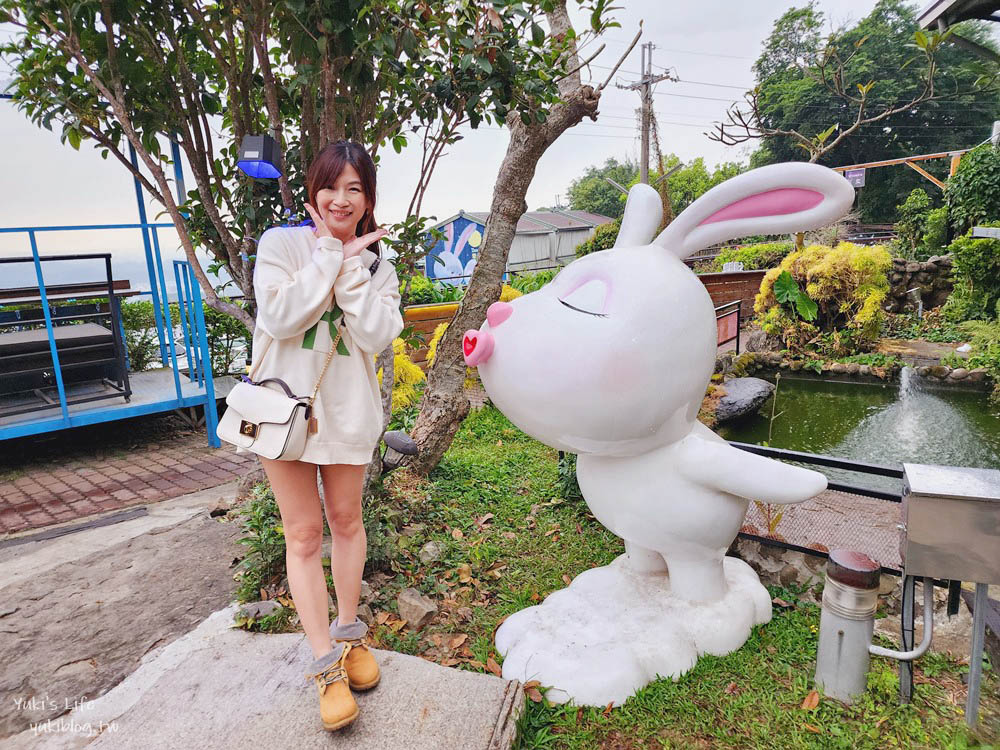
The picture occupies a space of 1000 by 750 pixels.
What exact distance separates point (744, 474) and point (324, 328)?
1605 millimetres

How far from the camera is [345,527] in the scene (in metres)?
2.05

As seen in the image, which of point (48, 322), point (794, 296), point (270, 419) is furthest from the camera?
point (794, 296)

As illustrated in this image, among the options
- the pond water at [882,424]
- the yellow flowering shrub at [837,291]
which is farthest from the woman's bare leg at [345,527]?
the yellow flowering shrub at [837,291]

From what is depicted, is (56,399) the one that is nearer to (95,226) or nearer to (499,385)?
(95,226)

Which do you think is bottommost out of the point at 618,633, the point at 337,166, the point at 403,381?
the point at 618,633

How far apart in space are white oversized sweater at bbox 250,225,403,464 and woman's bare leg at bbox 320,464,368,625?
4.3 inches

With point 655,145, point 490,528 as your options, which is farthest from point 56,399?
point 655,145

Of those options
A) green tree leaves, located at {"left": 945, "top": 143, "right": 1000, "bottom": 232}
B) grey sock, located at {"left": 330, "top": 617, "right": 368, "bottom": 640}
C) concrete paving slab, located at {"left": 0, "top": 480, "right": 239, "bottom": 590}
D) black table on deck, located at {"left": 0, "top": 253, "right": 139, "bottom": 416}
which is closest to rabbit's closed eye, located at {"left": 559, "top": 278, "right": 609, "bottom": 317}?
grey sock, located at {"left": 330, "top": 617, "right": 368, "bottom": 640}

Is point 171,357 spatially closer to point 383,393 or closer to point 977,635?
point 383,393

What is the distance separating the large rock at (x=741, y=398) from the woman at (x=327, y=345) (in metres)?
5.77

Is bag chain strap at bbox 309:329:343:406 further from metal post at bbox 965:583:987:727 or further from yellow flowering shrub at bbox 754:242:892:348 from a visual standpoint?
yellow flowering shrub at bbox 754:242:892:348

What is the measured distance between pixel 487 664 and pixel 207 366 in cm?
452

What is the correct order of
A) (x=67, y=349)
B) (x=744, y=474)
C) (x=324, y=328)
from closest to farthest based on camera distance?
(x=324, y=328)
(x=744, y=474)
(x=67, y=349)

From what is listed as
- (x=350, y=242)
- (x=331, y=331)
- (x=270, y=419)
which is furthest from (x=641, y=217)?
(x=270, y=419)
